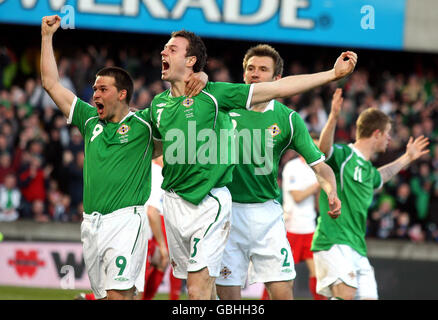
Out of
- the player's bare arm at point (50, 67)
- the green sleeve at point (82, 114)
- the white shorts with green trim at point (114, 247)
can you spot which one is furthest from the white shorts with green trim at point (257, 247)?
the player's bare arm at point (50, 67)

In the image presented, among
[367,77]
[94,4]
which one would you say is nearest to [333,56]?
[367,77]

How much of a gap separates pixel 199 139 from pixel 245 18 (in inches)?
468

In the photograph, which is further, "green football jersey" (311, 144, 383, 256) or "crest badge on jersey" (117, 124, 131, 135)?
"green football jersey" (311, 144, 383, 256)

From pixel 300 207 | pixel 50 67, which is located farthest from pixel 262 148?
pixel 300 207

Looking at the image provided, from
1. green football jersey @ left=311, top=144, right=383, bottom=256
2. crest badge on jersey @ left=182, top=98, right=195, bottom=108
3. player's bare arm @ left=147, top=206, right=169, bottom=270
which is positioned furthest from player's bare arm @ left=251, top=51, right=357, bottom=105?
player's bare arm @ left=147, top=206, right=169, bottom=270

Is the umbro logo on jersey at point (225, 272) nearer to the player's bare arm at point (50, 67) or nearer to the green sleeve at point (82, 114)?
the green sleeve at point (82, 114)

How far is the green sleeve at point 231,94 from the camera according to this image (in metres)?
5.65

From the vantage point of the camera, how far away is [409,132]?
16906 mm

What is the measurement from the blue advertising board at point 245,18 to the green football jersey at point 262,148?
10.4 m

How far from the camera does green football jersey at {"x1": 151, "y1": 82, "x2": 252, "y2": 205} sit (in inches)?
222

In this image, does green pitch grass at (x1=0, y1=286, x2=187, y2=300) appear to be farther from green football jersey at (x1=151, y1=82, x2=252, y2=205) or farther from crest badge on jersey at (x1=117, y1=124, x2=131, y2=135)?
green football jersey at (x1=151, y1=82, x2=252, y2=205)

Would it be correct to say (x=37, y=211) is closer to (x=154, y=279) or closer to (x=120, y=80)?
(x=154, y=279)

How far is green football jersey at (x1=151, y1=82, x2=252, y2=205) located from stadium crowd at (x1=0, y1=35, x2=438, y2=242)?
8117 mm
